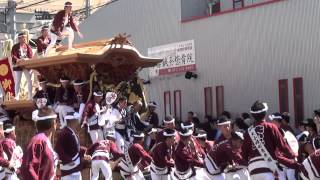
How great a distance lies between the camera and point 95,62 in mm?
14305

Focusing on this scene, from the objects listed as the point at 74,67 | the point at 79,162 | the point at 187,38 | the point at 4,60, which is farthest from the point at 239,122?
the point at 187,38

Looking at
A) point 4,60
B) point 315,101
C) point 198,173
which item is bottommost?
point 198,173

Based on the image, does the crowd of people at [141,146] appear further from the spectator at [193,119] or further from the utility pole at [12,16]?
the utility pole at [12,16]

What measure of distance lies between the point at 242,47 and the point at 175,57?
3.23 metres

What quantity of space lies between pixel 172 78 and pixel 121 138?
900cm

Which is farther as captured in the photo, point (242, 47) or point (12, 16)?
point (12, 16)

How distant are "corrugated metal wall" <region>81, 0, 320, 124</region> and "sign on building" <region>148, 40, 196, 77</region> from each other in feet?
0.71

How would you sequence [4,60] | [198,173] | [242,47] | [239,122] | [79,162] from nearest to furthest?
[79,162] < [198,173] < [239,122] < [4,60] < [242,47]

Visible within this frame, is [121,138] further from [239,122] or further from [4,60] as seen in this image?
[4,60]

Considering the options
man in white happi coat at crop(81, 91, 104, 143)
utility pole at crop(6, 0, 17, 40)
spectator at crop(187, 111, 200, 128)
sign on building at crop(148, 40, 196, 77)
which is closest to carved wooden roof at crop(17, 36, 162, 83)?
man in white happi coat at crop(81, 91, 104, 143)

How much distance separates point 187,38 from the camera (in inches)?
890

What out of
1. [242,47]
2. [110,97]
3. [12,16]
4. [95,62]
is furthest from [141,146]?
[12,16]

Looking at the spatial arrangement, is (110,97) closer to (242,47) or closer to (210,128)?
(210,128)

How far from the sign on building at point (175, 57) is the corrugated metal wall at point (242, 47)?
8.5 inches
